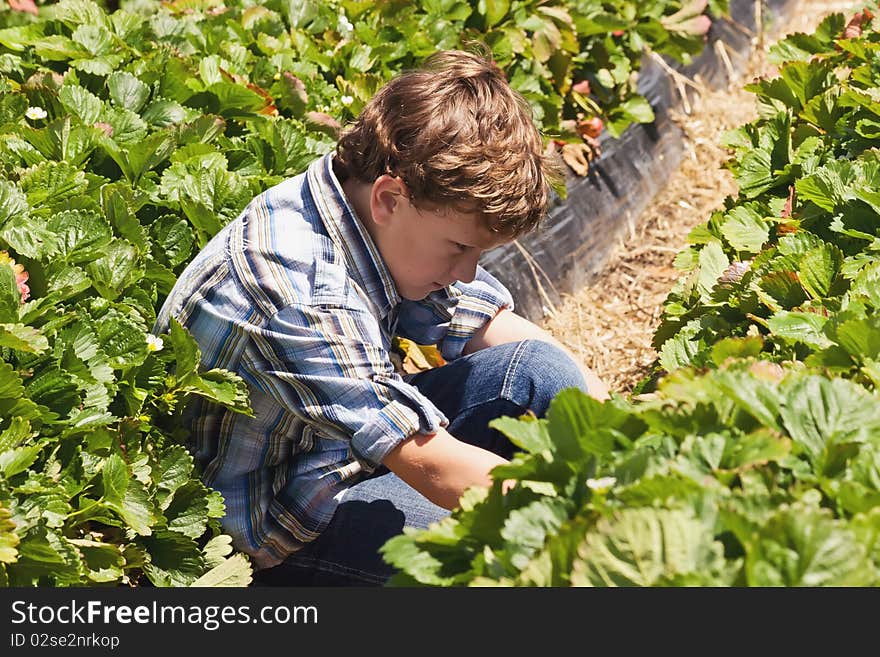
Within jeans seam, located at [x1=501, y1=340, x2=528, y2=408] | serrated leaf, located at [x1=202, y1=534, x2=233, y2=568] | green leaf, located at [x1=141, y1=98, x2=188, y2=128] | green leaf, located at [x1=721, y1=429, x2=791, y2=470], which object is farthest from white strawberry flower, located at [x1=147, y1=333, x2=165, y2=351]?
green leaf, located at [x1=721, y1=429, x2=791, y2=470]

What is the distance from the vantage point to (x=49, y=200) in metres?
2.20

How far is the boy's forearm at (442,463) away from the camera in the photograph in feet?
6.03

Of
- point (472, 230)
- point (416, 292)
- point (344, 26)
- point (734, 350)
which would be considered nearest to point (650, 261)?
point (344, 26)

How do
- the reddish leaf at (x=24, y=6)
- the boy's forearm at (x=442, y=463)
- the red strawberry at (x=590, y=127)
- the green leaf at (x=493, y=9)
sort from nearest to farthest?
the boy's forearm at (x=442, y=463) < the reddish leaf at (x=24, y=6) < the green leaf at (x=493, y=9) < the red strawberry at (x=590, y=127)

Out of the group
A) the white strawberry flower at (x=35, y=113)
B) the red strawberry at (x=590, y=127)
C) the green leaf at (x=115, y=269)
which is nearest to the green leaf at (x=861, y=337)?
the green leaf at (x=115, y=269)

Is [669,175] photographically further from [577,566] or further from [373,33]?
[577,566]

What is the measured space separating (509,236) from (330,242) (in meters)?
0.33

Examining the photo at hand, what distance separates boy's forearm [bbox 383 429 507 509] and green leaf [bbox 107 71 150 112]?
1.28 metres

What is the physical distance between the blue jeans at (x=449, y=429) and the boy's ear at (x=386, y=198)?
1.55 ft

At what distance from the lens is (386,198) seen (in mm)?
1967

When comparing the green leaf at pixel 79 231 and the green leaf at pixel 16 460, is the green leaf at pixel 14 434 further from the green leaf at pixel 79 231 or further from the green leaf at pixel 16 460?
the green leaf at pixel 79 231

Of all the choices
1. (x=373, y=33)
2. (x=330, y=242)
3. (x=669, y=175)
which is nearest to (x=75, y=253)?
(x=330, y=242)

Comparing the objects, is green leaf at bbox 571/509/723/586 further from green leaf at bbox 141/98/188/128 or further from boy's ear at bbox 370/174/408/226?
green leaf at bbox 141/98/188/128

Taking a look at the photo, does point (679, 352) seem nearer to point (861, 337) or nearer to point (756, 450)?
point (861, 337)
